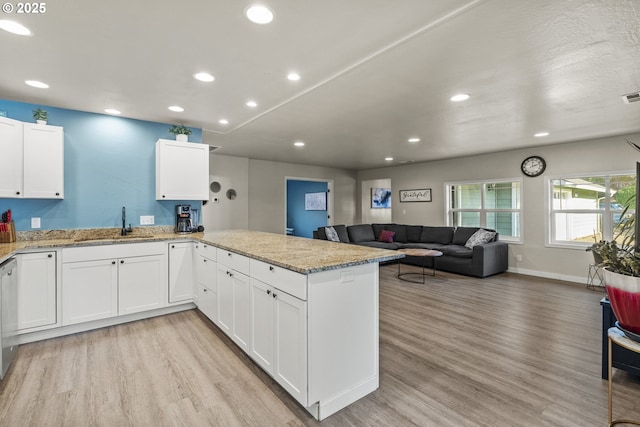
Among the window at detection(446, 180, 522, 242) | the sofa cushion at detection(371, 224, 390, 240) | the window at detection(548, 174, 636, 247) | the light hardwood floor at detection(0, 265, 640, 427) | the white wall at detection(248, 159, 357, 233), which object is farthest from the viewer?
the sofa cushion at detection(371, 224, 390, 240)

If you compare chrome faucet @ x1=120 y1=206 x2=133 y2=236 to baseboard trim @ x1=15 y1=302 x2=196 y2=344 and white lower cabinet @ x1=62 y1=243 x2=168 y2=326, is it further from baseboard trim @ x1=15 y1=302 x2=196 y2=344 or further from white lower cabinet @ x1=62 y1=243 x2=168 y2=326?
baseboard trim @ x1=15 y1=302 x2=196 y2=344

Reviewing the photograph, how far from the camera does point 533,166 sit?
559 cm

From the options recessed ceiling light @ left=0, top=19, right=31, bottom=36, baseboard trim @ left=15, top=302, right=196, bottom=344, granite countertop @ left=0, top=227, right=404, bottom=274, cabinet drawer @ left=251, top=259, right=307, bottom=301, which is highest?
recessed ceiling light @ left=0, top=19, right=31, bottom=36

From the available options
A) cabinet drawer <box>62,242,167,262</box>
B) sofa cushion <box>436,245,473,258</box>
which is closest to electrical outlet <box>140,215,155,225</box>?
cabinet drawer <box>62,242,167,262</box>

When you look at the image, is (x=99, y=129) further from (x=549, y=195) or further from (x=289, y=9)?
(x=549, y=195)

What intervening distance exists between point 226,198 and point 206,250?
146 inches

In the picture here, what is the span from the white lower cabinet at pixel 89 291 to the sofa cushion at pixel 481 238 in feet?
18.7

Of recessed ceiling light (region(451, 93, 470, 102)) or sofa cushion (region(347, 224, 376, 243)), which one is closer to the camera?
recessed ceiling light (region(451, 93, 470, 102))

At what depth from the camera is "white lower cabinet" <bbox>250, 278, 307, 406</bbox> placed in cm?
178

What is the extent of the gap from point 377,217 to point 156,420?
7.66m

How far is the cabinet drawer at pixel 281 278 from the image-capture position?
1.75 metres

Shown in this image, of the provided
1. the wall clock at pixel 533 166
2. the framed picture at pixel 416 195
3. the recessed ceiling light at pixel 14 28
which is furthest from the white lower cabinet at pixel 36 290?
the wall clock at pixel 533 166

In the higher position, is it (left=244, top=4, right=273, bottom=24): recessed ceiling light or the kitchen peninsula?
(left=244, top=4, right=273, bottom=24): recessed ceiling light

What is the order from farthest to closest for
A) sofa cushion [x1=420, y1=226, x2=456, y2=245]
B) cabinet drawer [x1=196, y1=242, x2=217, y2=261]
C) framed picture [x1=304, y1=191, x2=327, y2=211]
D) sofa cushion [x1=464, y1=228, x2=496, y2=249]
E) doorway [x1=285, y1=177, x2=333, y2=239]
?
framed picture [x1=304, y1=191, x2=327, y2=211]
doorway [x1=285, y1=177, x2=333, y2=239]
sofa cushion [x1=420, y1=226, x2=456, y2=245]
sofa cushion [x1=464, y1=228, x2=496, y2=249]
cabinet drawer [x1=196, y1=242, x2=217, y2=261]
